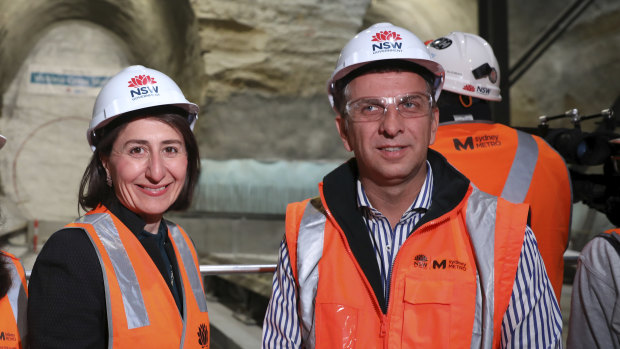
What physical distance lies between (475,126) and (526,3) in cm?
443

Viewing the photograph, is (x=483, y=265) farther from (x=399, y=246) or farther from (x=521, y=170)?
(x=521, y=170)

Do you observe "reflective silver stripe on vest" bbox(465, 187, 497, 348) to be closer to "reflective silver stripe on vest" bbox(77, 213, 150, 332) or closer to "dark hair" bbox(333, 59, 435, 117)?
"dark hair" bbox(333, 59, 435, 117)

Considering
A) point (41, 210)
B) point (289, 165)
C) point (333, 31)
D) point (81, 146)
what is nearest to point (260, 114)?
point (289, 165)

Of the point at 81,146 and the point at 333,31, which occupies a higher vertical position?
the point at 333,31

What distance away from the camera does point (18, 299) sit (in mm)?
1521

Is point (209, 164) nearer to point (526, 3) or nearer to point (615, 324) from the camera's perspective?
point (526, 3)

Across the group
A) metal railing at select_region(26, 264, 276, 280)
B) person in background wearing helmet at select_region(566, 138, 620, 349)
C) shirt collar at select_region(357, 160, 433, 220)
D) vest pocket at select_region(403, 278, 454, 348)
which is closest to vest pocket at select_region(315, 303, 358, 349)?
vest pocket at select_region(403, 278, 454, 348)

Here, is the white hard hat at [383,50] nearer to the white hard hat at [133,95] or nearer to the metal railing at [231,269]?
the white hard hat at [133,95]

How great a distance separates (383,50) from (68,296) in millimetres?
958

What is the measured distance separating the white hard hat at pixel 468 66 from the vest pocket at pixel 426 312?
1154mm

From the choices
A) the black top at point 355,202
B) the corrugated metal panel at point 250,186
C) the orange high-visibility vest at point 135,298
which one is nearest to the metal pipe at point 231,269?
the orange high-visibility vest at point 135,298

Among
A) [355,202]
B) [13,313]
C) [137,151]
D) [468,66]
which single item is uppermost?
[468,66]

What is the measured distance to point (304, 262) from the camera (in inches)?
55.0

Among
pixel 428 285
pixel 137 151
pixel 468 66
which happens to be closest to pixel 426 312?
pixel 428 285
